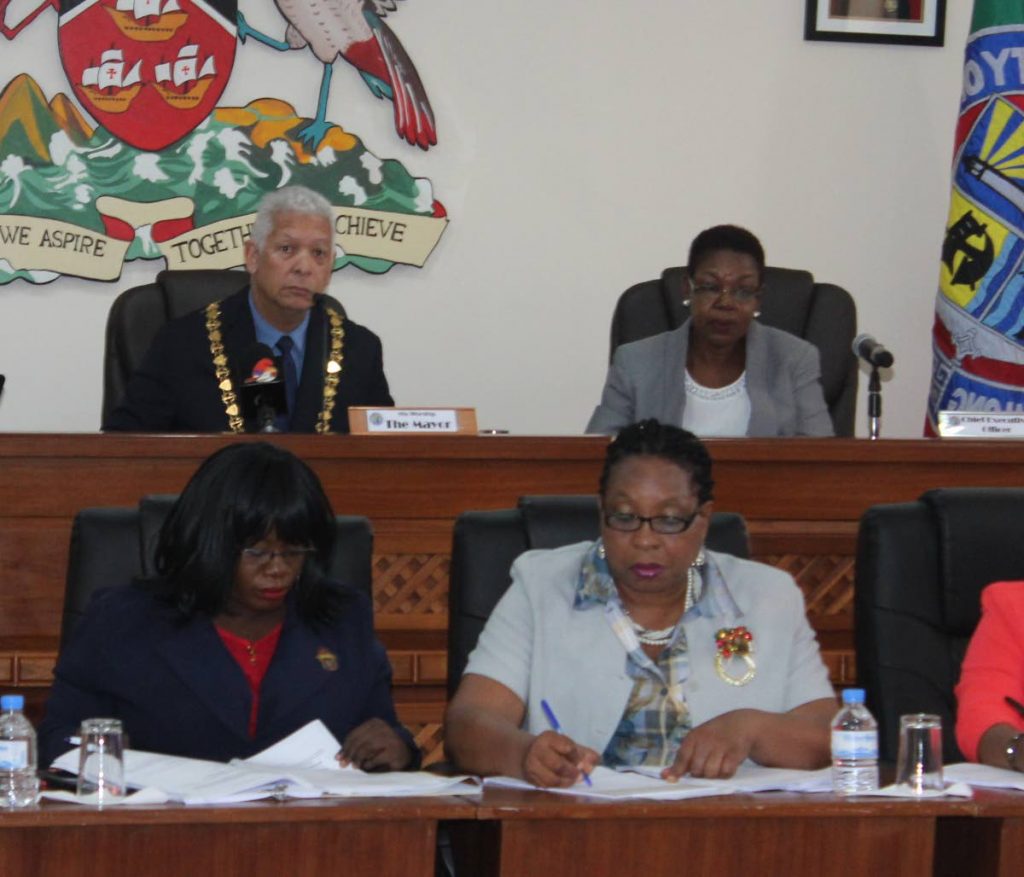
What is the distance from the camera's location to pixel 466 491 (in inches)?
145

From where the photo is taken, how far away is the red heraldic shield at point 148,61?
5406mm

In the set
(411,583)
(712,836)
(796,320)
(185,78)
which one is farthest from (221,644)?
(185,78)

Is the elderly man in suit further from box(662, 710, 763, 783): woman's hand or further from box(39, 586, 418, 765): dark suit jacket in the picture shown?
box(662, 710, 763, 783): woman's hand

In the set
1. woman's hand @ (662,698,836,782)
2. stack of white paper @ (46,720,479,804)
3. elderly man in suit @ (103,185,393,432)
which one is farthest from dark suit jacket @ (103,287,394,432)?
stack of white paper @ (46,720,479,804)

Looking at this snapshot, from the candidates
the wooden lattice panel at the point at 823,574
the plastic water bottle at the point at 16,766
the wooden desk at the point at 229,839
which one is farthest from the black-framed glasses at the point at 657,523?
the wooden lattice panel at the point at 823,574

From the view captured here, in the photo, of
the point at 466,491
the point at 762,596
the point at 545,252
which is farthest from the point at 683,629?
the point at 545,252

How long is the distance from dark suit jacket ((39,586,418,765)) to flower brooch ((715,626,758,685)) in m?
0.46

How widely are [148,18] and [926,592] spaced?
3.49 meters

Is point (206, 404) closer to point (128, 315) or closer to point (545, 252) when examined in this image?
point (128, 315)

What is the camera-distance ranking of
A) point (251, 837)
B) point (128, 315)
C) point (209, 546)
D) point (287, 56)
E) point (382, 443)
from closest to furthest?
point (251, 837), point (209, 546), point (382, 443), point (128, 315), point (287, 56)

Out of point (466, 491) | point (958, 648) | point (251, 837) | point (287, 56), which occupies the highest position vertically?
point (287, 56)

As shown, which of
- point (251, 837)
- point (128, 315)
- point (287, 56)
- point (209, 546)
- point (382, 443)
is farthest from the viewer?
point (287, 56)

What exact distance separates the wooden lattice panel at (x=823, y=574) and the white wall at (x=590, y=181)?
2.11 metres

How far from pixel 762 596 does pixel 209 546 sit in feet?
2.64
